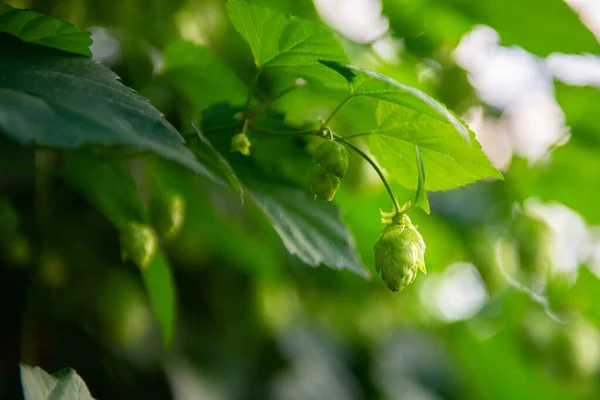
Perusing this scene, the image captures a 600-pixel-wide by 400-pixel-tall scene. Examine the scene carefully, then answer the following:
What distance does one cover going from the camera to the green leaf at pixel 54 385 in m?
0.56

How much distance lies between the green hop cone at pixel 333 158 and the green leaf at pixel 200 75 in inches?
10.3

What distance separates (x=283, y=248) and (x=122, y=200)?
0.59 m

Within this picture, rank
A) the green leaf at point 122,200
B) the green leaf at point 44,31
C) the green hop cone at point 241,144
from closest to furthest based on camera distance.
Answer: the green leaf at point 44,31, the green hop cone at point 241,144, the green leaf at point 122,200

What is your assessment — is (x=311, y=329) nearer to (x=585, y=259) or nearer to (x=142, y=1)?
(x=585, y=259)

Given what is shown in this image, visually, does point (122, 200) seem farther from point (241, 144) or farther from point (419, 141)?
point (419, 141)

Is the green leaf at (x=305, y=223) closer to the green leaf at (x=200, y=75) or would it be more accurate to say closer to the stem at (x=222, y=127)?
the stem at (x=222, y=127)

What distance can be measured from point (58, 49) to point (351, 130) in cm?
58

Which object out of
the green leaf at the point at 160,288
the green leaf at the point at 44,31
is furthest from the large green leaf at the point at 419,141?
the green leaf at the point at 160,288

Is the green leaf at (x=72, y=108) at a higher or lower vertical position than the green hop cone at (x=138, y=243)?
higher

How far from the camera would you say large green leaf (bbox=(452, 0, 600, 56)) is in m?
1.00

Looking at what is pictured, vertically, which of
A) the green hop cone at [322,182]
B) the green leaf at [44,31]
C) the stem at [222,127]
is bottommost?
the stem at [222,127]

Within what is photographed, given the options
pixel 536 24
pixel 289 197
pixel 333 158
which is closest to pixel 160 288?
pixel 289 197

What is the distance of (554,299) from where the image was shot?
139cm

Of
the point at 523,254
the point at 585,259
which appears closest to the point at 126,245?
the point at 523,254
